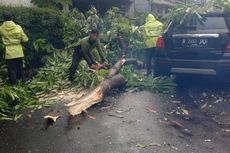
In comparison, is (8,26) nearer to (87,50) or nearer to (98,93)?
(87,50)

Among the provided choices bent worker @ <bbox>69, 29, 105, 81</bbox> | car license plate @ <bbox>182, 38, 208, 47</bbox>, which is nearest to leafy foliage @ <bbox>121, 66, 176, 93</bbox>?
bent worker @ <bbox>69, 29, 105, 81</bbox>

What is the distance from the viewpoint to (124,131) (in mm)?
5730

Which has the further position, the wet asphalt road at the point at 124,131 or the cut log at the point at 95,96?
the cut log at the point at 95,96

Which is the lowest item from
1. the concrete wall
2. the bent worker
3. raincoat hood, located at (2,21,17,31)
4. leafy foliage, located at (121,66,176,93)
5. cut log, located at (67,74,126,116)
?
leafy foliage, located at (121,66,176,93)

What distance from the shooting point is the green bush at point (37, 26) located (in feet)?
34.4

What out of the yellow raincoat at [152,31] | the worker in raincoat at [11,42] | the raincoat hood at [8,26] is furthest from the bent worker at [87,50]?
the yellow raincoat at [152,31]

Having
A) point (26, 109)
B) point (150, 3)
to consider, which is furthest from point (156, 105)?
point (150, 3)

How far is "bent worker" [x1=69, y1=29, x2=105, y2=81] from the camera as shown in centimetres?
847

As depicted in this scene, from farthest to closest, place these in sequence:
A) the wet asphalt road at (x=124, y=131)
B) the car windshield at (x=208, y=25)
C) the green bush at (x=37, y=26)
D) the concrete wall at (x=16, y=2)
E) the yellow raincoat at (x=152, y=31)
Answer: the concrete wall at (x=16, y=2), the yellow raincoat at (x=152, y=31), the green bush at (x=37, y=26), the car windshield at (x=208, y=25), the wet asphalt road at (x=124, y=131)

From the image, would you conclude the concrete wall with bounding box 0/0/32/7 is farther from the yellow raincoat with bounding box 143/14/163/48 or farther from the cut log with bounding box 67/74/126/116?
the cut log with bounding box 67/74/126/116

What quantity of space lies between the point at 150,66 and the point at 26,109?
510 centimetres

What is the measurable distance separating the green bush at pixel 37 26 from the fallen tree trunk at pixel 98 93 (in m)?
3.12

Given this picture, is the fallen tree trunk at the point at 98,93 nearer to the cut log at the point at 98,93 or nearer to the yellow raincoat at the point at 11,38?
the cut log at the point at 98,93

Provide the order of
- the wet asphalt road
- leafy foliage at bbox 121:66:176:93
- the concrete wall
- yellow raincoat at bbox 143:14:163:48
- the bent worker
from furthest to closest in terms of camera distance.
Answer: the concrete wall → yellow raincoat at bbox 143:14:163:48 → leafy foliage at bbox 121:66:176:93 → the bent worker → the wet asphalt road
